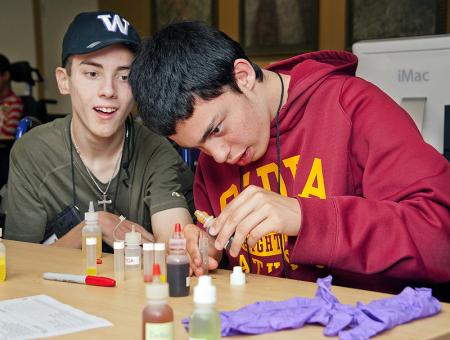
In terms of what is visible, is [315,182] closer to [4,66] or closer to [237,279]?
[237,279]

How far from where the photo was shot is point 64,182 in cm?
240

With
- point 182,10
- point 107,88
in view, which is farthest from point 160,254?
point 182,10

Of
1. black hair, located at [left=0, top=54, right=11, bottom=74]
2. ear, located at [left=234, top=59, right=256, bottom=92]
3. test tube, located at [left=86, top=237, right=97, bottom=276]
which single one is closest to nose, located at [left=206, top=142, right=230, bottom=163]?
ear, located at [left=234, top=59, right=256, bottom=92]

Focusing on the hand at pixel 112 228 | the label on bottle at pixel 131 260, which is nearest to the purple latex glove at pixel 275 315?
the label on bottle at pixel 131 260

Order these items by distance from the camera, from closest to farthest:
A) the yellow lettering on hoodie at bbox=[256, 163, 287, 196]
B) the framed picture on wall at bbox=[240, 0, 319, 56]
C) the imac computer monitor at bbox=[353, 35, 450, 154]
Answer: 1. the yellow lettering on hoodie at bbox=[256, 163, 287, 196]
2. the imac computer monitor at bbox=[353, 35, 450, 154]
3. the framed picture on wall at bbox=[240, 0, 319, 56]

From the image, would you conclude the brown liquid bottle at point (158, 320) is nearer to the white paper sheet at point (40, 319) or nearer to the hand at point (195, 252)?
the white paper sheet at point (40, 319)

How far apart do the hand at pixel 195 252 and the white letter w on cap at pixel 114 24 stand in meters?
0.79

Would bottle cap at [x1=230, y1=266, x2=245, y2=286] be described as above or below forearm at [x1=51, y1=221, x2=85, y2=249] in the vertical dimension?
above

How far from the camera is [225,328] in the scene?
1163mm

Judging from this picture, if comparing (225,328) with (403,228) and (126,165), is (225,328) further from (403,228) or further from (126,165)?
(126,165)

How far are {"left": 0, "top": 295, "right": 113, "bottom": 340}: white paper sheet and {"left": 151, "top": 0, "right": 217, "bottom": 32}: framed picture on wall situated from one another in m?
6.47

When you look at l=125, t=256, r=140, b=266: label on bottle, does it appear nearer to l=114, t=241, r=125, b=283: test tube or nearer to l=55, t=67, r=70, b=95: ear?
l=114, t=241, r=125, b=283: test tube

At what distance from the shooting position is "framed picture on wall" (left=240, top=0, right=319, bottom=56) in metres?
6.98

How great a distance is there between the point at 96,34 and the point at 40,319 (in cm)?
118
